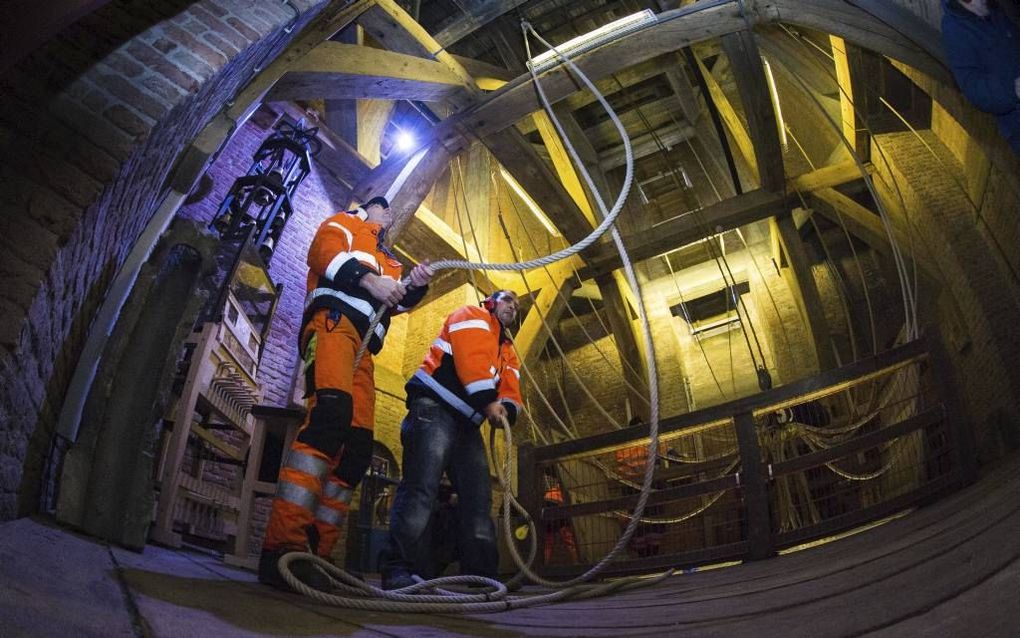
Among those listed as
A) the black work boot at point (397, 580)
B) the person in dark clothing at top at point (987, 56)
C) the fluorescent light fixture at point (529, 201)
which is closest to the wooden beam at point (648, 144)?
the fluorescent light fixture at point (529, 201)

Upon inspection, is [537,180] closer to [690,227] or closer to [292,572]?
[690,227]

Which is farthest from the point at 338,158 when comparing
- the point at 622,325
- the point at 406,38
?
the point at 622,325

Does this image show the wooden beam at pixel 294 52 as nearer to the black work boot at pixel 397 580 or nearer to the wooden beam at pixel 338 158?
the wooden beam at pixel 338 158

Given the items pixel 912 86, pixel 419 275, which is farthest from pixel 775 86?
pixel 419 275

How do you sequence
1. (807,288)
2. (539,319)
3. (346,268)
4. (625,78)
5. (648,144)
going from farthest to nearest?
(648,144), (625,78), (539,319), (807,288), (346,268)

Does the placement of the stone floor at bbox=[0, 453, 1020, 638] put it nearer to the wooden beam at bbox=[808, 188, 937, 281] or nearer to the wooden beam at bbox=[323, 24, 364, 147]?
the wooden beam at bbox=[808, 188, 937, 281]

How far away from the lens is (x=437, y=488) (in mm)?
3193

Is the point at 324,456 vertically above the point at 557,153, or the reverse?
the point at 557,153

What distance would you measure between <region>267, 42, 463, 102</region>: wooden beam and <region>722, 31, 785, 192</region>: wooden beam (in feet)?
9.01

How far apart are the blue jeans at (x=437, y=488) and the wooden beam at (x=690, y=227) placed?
4745 millimetres

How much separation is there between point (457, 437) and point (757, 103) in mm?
4635

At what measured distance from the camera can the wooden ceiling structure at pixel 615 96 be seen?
5.15m

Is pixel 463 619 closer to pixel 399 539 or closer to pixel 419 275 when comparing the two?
pixel 399 539

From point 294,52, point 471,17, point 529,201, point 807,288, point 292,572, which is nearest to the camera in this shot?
point 292,572
